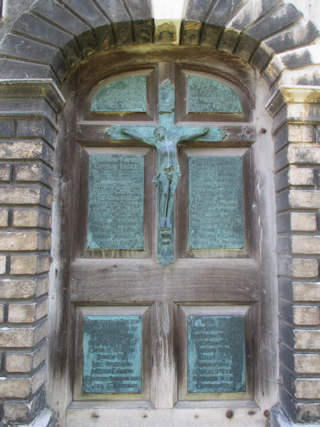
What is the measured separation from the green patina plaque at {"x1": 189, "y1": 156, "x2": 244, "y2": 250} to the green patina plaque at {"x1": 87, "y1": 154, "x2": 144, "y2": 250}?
376 mm

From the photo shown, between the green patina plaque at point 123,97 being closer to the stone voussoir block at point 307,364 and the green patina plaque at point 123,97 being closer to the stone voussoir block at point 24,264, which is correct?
the stone voussoir block at point 24,264

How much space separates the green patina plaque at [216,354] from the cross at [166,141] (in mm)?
516

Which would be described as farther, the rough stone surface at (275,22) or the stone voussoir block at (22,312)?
the rough stone surface at (275,22)

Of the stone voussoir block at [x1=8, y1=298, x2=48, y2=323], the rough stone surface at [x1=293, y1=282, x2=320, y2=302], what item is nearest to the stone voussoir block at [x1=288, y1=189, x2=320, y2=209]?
the rough stone surface at [x1=293, y1=282, x2=320, y2=302]

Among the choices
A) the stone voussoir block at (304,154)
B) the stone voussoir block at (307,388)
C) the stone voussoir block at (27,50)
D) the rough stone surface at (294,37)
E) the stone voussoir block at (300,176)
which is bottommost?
the stone voussoir block at (307,388)

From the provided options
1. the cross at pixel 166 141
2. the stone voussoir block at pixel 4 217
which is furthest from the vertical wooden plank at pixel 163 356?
the stone voussoir block at pixel 4 217

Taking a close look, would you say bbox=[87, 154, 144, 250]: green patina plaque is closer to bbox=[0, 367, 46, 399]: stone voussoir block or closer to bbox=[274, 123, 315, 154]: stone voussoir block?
bbox=[0, 367, 46, 399]: stone voussoir block

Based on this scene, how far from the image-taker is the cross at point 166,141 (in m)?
2.23

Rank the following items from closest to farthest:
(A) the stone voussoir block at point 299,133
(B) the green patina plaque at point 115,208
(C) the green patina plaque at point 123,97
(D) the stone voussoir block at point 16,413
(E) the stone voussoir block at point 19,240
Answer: (D) the stone voussoir block at point 16,413, (E) the stone voussoir block at point 19,240, (A) the stone voussoir block at point 299,133, (B) the green patina plaque at point 115,208, (C) the green patina plaque at point 123,97

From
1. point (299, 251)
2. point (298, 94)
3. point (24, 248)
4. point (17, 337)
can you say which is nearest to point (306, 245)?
point (299, 251)

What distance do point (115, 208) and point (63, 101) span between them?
0.82 m

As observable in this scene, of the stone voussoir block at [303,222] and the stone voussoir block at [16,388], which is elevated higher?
the stone voussoir block at [303,222]

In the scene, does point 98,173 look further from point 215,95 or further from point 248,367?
point 248,367

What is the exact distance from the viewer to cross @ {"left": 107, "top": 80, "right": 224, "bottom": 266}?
2.23 meters
